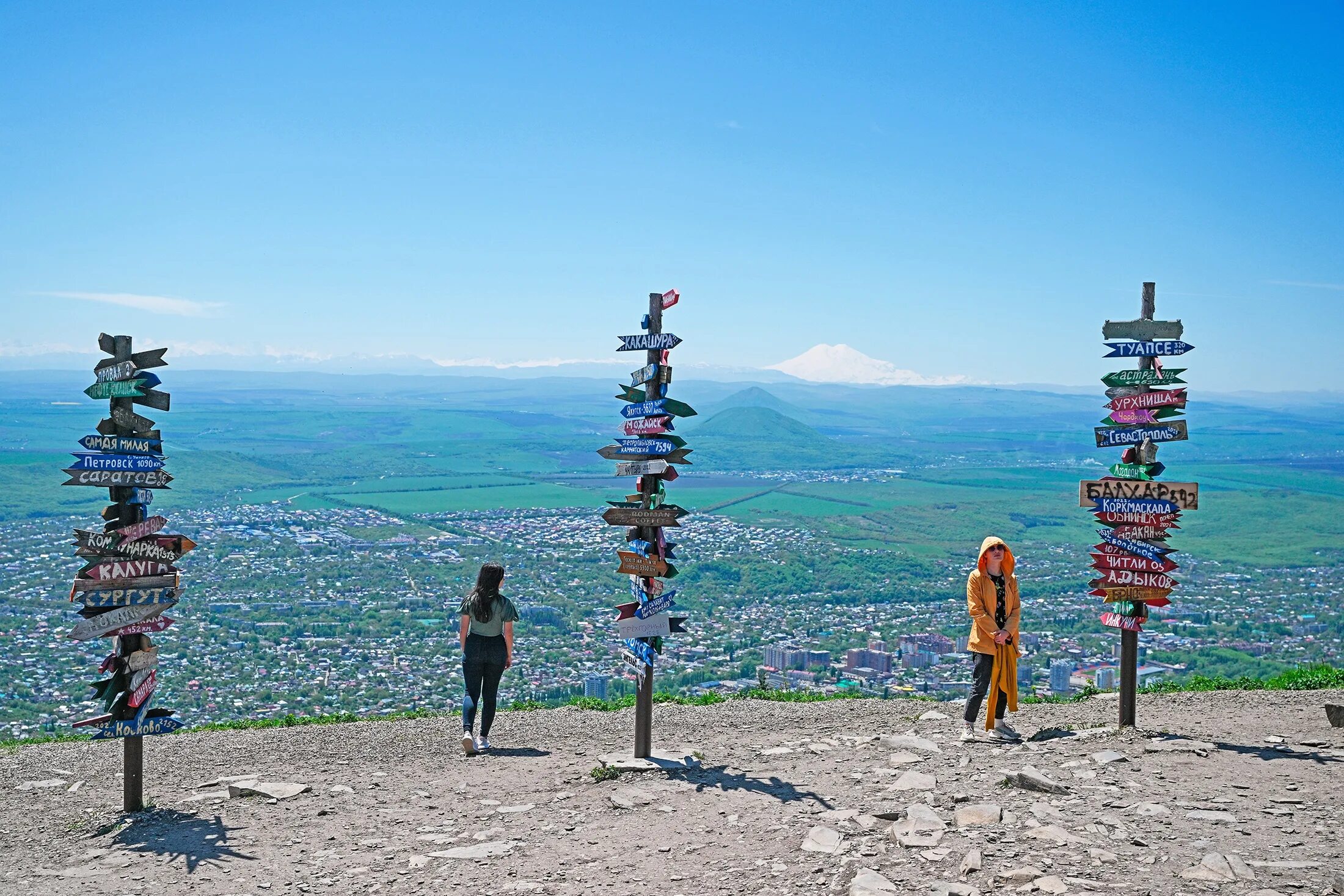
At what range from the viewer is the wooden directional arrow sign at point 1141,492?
32.2 feet

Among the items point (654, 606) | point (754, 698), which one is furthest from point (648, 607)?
point (754, 698)

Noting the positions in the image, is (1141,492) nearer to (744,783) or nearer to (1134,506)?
(1134,506)

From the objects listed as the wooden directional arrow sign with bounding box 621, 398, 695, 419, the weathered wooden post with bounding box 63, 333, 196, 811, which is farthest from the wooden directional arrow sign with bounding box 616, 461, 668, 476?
the weathered wooden post with bounding box 63, 333, 196, 811

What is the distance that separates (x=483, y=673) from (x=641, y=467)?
108 inches

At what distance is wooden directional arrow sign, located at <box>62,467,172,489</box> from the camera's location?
8227mm

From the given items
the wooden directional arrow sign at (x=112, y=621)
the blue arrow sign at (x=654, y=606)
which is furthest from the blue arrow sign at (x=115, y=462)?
the blue arrow sign at (x=654, y=606)

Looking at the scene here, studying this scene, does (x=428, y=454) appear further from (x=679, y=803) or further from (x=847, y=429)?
(x=679, y=803)

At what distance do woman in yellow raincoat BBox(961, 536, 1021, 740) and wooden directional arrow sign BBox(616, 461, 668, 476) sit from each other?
10.5ft

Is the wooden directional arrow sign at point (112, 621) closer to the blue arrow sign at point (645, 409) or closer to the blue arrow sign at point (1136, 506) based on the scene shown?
the blue arrow sign at point (645, 409)

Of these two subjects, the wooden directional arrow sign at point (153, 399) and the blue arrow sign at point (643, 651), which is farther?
the blue arrow sign at point (643, 651)

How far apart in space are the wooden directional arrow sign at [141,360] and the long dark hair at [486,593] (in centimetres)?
341

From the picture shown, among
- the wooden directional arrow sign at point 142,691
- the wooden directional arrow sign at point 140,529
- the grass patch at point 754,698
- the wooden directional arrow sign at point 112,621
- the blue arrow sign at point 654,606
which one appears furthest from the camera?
the grass patch at point 754,698

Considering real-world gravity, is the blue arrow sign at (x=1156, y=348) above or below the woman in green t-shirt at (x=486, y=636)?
above

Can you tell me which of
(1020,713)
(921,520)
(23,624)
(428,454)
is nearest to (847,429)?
(428,454)
